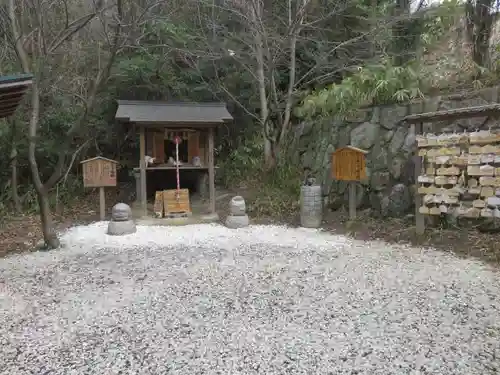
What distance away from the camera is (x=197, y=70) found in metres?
9.40

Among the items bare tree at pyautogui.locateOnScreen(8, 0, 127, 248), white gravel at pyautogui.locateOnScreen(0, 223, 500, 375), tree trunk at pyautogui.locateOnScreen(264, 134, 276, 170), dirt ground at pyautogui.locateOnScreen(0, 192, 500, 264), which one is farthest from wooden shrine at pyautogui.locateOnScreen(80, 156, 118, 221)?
tree trunk at pyautogui.locateOnScreen(264, 134, 276, 170)

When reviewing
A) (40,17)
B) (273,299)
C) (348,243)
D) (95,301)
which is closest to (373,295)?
(273,299)

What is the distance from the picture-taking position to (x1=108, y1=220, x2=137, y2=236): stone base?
6.39 m

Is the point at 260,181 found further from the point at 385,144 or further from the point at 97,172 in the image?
the point at 97,172

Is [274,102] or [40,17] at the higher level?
[40,17]

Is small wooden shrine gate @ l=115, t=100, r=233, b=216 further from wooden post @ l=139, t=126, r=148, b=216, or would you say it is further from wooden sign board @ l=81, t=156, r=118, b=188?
wooden sign board @ l=81, t=156, r=118, b=188

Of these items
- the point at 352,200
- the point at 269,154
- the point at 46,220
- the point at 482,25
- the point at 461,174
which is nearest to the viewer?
the point at 461,174

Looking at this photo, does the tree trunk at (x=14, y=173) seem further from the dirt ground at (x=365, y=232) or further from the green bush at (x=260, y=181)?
the green bush at (x=260, y=181)

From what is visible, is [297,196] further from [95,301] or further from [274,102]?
[95,301]

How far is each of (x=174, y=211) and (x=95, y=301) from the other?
4.07 m

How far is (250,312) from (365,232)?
3.30 meters

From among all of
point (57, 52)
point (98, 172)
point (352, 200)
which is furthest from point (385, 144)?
point (57, 52)

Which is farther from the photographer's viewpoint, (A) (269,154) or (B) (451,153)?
(A) (269,154)

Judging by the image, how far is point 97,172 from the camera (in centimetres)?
756
